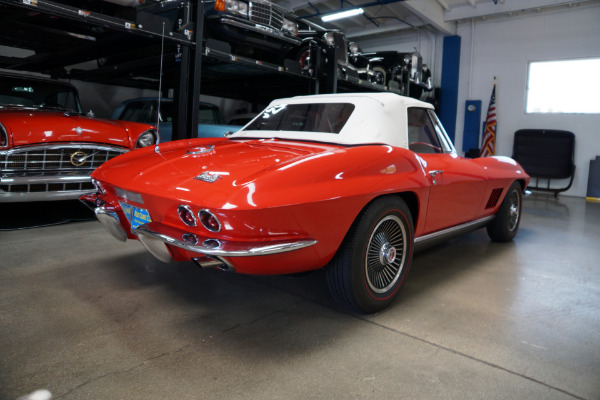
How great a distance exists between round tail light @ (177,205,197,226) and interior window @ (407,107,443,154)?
1.47 m

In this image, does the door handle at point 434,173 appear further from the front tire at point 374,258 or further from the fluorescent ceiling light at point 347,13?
the fluorescent ceiling light at point 347,13

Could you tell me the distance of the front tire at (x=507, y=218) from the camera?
3.72 meters

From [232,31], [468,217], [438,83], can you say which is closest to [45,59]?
[232,31]

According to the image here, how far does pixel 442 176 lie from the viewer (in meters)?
2.53

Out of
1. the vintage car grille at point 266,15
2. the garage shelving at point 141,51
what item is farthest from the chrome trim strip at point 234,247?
the vintage car grille at point 266,15

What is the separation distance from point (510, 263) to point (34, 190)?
12.7ft

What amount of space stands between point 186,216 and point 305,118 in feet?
4.19

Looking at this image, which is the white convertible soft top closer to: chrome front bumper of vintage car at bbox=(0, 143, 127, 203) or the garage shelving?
the garage shelving

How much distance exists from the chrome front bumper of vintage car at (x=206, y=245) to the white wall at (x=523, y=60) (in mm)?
10813

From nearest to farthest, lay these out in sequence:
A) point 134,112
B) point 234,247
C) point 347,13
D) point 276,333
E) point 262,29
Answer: point 234,247, point 276,333, point 262,29, point 134,112, point 347,13

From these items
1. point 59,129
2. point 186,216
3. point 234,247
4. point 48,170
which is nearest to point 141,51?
point 59,129

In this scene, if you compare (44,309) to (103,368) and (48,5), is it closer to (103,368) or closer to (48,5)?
(103,368)

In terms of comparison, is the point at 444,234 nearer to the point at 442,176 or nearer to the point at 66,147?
the point at 442,176

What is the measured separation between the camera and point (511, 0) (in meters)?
10.3
